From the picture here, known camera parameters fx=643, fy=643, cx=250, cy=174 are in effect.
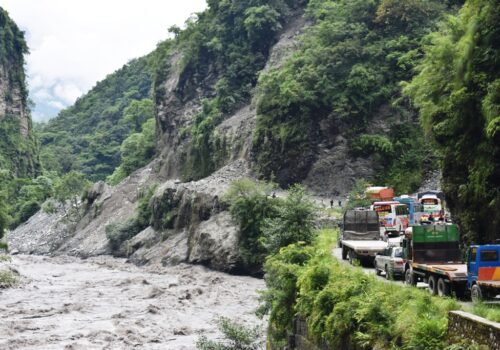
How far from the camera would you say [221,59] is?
95.4m

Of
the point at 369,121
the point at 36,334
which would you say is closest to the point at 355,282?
the point at 36,334

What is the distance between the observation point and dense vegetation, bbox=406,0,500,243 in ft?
85.5

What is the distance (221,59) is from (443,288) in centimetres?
8052

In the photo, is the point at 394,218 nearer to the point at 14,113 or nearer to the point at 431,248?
the point at 431,248

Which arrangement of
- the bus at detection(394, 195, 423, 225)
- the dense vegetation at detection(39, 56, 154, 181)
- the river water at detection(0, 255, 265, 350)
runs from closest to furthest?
the river water at detection(0, 255, 265, 350)
the bus at detection(394, 195, 423, 225)
the dense vegetation at detection(39, 56, 154, 181)

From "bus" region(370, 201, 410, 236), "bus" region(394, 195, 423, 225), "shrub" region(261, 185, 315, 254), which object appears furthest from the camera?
"bus" region(394, 195, 423, 225)

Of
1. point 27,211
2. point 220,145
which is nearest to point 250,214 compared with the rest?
point 220,145

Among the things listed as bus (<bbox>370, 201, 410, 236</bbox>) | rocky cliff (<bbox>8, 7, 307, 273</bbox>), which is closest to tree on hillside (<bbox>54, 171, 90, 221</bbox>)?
rocky cliff (<bbox>8, 7, 307, 273</bbox>)

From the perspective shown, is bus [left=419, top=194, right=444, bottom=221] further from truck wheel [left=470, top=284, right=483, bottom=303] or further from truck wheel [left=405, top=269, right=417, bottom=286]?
truck wheel [left=470, top=284, right=483, bottom=303]

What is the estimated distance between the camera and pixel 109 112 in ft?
640

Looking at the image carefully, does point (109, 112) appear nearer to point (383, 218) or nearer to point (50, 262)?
point (50, 262)

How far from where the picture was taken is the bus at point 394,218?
40.0 meters

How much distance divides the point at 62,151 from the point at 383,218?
152m

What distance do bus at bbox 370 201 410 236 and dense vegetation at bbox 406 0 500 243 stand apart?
9313mm
